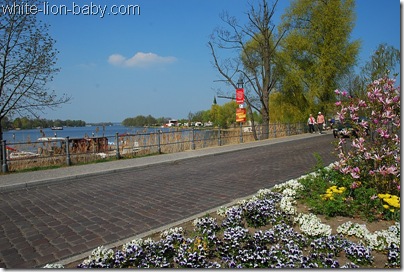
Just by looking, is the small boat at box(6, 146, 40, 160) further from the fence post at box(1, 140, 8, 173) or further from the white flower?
the white flower

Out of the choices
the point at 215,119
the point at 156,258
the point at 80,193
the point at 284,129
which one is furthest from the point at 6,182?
the point at 215,119

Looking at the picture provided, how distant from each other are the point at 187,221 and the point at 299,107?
2910 centimetres

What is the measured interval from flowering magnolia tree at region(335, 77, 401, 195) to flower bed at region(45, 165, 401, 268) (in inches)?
39.0

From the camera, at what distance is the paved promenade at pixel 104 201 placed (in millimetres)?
4175

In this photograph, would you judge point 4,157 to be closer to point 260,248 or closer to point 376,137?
point 260,248

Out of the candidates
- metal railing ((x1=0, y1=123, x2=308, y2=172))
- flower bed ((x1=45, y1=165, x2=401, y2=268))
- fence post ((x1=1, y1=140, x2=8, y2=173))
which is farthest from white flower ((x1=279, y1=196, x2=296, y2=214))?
fence post ((x1=1, y1=140, x2=8, y2=173))

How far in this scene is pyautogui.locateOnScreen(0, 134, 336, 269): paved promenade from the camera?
4.18 metres

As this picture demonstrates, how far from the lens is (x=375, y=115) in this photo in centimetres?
488

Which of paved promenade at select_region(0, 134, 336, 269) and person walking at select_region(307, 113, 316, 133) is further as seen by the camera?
person walking at select_region(307, 113, 316, 133)

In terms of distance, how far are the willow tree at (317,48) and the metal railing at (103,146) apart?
1246 centimetres

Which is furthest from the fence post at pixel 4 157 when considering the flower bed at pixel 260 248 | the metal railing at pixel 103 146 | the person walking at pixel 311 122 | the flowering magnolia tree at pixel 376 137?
the person walking at pixel 311 122

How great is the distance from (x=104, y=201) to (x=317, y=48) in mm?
29379

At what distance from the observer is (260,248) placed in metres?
3.49

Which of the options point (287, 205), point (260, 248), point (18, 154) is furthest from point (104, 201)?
point (18, 154)
